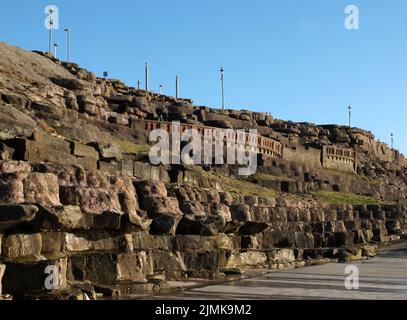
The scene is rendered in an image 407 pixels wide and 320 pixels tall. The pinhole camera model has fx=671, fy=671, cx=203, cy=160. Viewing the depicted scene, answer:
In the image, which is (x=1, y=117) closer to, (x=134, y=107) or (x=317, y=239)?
(x=317, y=239)

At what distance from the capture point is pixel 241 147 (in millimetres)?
49719

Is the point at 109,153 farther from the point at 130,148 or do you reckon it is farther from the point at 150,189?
the point at 130,148

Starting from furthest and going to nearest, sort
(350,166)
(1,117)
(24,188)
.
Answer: (350,166), (1,117), (24,188)

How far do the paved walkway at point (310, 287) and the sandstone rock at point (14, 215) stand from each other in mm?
3032

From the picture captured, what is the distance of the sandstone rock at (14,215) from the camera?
10344 mm

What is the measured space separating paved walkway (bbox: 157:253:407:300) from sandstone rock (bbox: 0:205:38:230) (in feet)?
9.95

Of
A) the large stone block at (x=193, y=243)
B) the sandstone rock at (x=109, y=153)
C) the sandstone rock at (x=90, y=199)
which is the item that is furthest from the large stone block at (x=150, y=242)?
the sandstone rock at (x=109, y=153)

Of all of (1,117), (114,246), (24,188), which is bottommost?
(114,246)

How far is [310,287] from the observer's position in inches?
588

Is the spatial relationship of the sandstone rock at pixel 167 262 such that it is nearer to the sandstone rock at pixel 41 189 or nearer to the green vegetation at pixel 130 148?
the sandstone rock at pixel 41 189

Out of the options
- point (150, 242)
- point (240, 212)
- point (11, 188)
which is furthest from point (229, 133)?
point (11, 188)

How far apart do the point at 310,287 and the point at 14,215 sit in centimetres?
725
